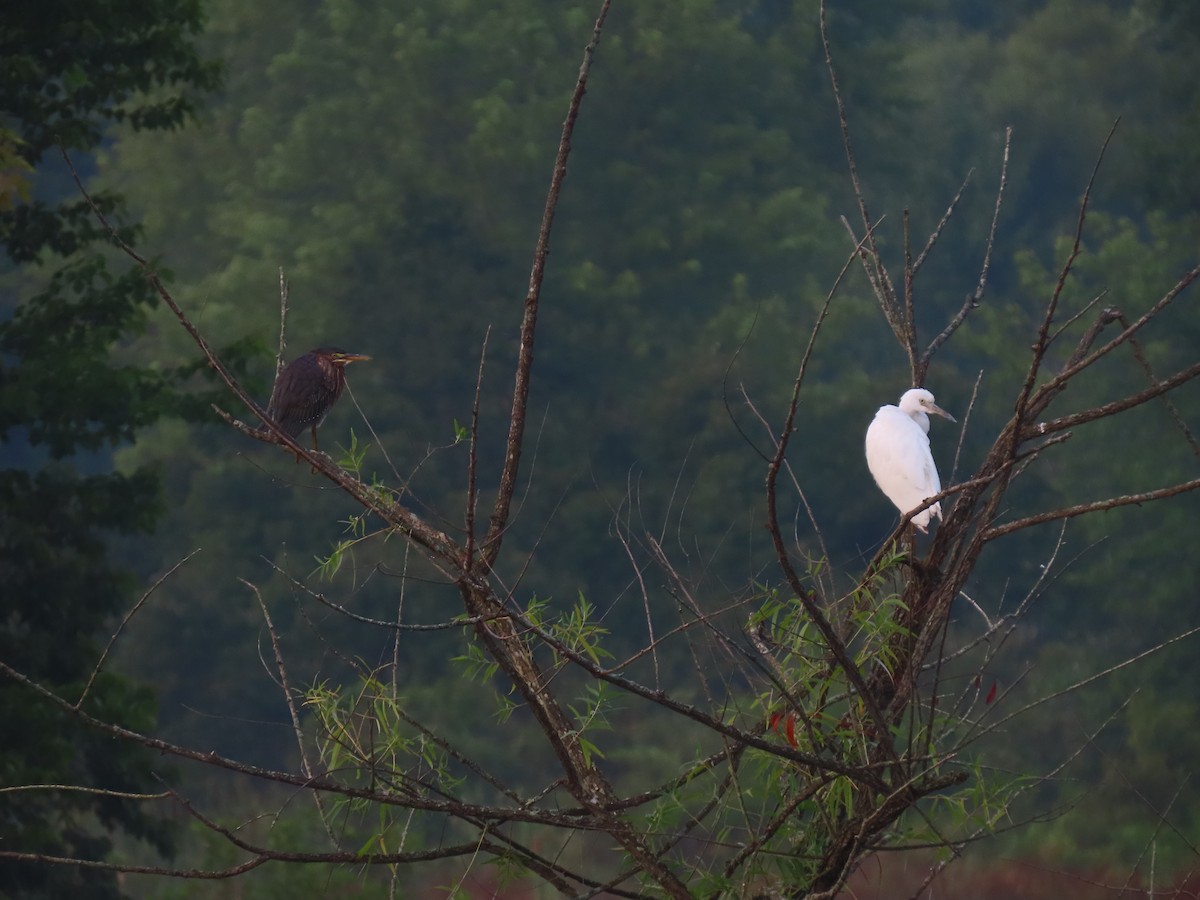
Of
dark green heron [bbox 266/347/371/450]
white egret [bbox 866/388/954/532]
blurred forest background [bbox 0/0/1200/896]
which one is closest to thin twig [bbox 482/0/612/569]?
white egret [bbox 866/388/954/532]

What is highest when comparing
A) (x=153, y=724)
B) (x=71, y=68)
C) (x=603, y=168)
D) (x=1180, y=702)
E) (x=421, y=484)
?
(x=71, y=68)

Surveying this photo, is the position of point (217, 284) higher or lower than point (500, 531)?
lower

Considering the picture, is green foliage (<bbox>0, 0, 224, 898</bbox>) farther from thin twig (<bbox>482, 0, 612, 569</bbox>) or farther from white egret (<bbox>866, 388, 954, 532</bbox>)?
thin twig (<bbox>482, 0, 612, 569</bbox>)

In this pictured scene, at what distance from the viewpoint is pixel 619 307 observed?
18.3 m

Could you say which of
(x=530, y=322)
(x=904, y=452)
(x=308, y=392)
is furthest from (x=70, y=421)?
(x=530, y=322)

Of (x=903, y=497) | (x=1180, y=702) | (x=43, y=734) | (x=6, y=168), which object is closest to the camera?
(x=903, y=497)

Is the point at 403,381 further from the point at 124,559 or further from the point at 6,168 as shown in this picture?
the point at 6,168

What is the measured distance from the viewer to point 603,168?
19562mm

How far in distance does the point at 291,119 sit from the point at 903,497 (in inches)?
666

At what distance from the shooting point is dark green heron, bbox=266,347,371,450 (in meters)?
5.43

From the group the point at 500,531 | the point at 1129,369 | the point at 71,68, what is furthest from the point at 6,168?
the point at 1129,369

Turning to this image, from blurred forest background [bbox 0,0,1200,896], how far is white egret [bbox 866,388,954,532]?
323 inches

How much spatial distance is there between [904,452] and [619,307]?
13.4 m

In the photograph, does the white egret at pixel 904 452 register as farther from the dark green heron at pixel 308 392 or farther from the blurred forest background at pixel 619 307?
the blurred forest background at pixel 619 307
